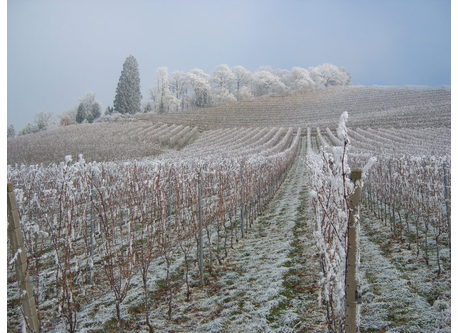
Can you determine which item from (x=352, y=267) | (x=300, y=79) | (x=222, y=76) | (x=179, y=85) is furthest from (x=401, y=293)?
(x=222, y=76)

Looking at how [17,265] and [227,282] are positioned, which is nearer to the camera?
[17,265]

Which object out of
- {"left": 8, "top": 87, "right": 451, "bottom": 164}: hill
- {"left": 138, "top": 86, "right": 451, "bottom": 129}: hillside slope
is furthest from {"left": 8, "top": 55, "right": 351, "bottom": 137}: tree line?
{"left": 8, "top": 87, "right": 451, "bottom": 164}: hill

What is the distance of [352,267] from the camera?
202 centimetres

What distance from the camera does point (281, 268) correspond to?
5.03 metres

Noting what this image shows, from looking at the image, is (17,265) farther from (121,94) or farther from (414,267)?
(121,94)

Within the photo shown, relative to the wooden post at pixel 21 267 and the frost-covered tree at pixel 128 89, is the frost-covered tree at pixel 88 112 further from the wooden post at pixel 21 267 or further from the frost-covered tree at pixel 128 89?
the wooden post at pixel 21 267

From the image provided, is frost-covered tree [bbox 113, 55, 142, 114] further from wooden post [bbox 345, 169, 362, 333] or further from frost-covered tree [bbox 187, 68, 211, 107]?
wooden post [bbox 345, 169, 362, 333]

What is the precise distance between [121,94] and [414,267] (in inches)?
1947

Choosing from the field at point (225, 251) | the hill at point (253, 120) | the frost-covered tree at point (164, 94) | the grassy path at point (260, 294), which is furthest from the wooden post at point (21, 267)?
the frost-covered tree at point (164, 94)

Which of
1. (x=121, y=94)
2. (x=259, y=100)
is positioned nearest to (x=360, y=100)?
(x=259, y=100)

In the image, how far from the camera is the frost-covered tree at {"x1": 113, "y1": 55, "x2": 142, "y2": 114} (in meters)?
49.6

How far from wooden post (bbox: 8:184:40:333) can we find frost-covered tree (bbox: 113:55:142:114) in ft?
163

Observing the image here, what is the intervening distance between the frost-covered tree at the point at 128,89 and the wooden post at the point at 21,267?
163 ft

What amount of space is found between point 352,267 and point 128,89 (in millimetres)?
51225
